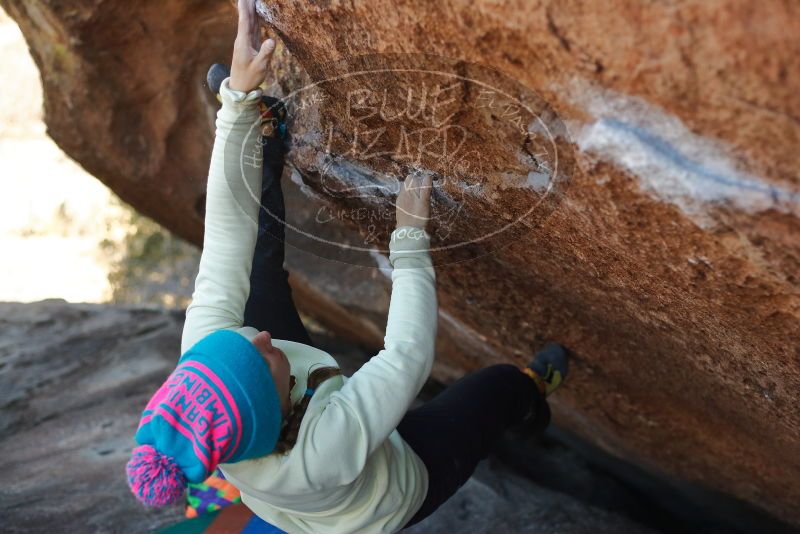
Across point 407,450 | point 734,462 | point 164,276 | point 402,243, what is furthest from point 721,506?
point 164,276

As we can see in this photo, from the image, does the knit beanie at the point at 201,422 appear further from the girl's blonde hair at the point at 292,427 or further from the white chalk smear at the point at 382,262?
the white chalk smear at the point at 382,262

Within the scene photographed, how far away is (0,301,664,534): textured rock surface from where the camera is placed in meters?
2.34

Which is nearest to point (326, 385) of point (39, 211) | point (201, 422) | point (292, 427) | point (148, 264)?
point (292, 427)

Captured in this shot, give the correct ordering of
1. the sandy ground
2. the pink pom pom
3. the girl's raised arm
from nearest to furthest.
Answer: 1. the pink pom pom
2. the girl's raised arm
3. the sandy ground

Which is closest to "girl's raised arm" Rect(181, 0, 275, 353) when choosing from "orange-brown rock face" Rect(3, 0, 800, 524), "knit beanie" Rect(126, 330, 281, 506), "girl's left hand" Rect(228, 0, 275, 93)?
"girl's left hand" Rect(228, 0, 275, 93)

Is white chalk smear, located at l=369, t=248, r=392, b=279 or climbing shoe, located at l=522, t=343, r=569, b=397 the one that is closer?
climbing shoe, located at l=522, t=343, r=569, b=397

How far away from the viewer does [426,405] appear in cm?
191

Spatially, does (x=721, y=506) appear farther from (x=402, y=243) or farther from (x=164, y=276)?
(x=164, y=276)

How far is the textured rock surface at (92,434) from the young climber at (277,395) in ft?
2.45

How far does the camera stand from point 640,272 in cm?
145

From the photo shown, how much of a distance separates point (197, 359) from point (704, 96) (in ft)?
2.99

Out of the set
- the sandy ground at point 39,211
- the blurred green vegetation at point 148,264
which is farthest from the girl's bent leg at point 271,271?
the blurred green vegetation at point 148,264

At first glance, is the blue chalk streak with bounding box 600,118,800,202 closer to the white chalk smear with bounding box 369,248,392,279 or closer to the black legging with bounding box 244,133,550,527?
the black legging with bounding box 244,133,550,527

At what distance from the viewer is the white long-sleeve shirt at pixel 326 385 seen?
4.55 feet
